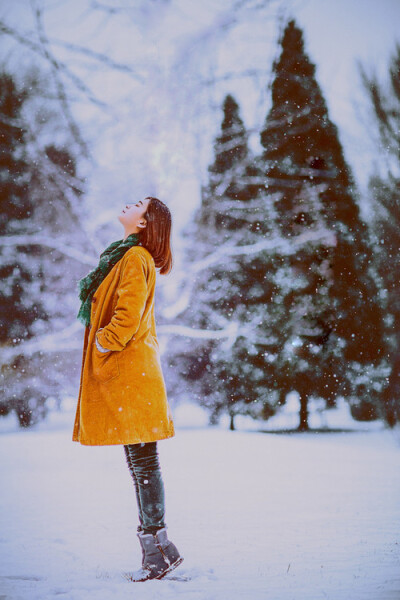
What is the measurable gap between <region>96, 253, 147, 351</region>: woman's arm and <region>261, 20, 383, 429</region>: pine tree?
5.36 metres

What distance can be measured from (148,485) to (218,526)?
953mm

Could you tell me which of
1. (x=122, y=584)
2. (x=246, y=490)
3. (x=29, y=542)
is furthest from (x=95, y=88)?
(x=122, y=584)

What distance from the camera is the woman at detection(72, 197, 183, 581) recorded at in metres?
1.76

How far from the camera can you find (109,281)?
1887mm

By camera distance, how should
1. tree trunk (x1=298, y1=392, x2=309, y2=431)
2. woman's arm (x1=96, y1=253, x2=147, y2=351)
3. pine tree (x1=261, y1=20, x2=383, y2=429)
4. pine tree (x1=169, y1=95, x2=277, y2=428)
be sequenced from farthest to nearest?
tree trunk (x1=298, y1=392, x2=309, y2=431) < pine tree (x1=261, y1=20, x2=383, y2=429) < pine tree (x1=169, y1=95, x2=277, y2=428) < woman's arm (x1=96, y1=253, x2=147, y2=351)

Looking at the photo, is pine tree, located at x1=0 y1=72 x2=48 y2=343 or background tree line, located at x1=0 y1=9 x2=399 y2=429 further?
background tree line, located at x1=0 y1=9 x2=399 y2=429

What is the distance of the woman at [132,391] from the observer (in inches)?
69.1

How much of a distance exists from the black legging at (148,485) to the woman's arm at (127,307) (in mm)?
375

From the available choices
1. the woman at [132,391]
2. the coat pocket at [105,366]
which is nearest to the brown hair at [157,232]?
the woman at [132,391]

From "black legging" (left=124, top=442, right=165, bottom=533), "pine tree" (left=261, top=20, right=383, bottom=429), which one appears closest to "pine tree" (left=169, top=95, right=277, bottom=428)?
"pine tree" (left=261, top=20, right=383, bottom=429)

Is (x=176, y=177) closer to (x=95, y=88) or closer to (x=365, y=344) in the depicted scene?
(x=95, y=88)

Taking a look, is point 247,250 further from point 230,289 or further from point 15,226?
point 15,226

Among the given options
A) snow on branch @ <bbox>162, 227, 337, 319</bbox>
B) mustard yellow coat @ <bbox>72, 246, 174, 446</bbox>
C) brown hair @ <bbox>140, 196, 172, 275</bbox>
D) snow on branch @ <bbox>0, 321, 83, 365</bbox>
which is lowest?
mustard yellow coat @ <bbox>72, 246, 174, 446</bbox>

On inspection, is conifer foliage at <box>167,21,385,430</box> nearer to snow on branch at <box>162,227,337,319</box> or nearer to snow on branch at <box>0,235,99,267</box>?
snow on branch at <box>162,227,337,319</box>
